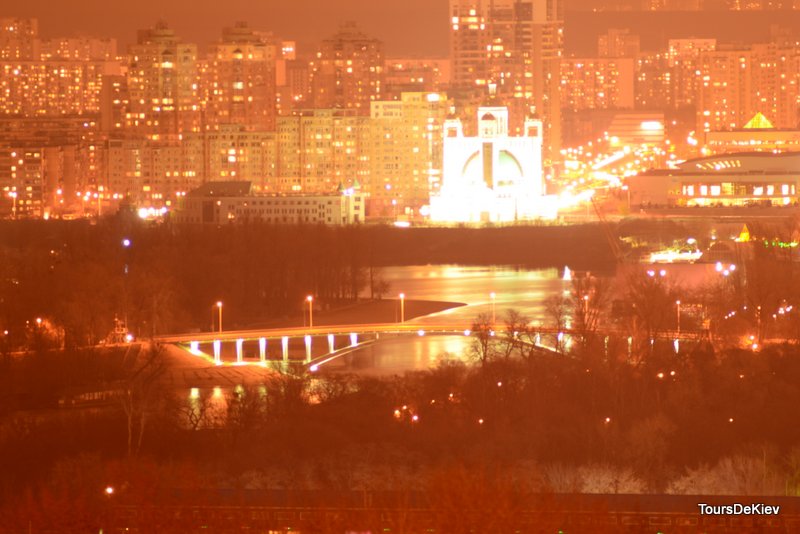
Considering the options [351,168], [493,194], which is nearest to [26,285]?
[493,194]

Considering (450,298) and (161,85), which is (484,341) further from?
(161,85)

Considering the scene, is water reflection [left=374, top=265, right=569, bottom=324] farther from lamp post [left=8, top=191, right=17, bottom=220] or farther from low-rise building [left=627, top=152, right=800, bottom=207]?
lamp post [left=8, top=191, right=17, bottom=220]

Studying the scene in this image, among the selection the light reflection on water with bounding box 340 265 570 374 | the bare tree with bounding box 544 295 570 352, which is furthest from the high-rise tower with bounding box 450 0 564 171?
the bare tree with bounding box 544 295 570 352

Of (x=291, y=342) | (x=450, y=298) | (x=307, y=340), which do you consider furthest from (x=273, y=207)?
(x=307, y=340)

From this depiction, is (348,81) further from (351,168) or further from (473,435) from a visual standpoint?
(473,435)

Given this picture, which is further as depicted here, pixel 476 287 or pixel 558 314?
pixel 476 287

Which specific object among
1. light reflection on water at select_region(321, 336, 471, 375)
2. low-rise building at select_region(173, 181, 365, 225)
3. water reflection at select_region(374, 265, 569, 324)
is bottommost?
light reflection on water at select_region(321, 336, 471, 375)
